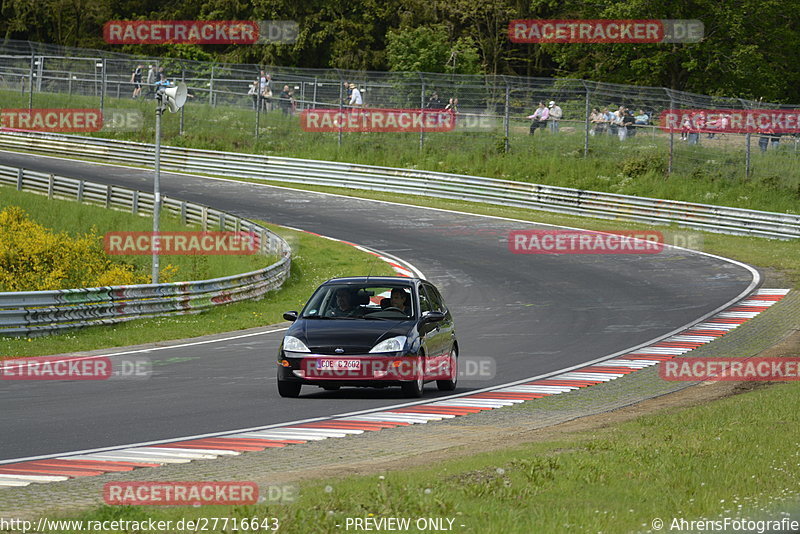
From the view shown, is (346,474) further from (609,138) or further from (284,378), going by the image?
(609,138)

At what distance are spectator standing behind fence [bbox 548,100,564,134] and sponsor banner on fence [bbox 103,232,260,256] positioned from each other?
1591cm

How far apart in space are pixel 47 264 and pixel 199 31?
4849 cm

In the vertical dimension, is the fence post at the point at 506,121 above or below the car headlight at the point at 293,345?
above

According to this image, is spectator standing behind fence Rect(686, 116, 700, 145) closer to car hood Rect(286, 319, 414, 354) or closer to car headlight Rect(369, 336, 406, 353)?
car hood Rect(286, 319, 414, 354)

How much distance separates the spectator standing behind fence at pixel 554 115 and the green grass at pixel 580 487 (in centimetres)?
3424

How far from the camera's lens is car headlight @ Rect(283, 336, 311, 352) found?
14.4 m

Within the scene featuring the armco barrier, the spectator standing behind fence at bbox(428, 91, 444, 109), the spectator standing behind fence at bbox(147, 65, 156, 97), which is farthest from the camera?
the spectator standing behind fence at bbox(147, 65, 156, 97)

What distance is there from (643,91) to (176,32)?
142 feet

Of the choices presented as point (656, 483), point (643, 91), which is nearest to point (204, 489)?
point (656, 483)

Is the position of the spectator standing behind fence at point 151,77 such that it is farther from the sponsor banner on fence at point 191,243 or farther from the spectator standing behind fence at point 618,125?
the spectator standing behind fence at point 618,125

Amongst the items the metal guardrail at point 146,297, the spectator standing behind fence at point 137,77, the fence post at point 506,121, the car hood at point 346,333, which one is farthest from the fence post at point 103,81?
the car hood at point 346,333

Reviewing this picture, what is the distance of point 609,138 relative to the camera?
45.2 metres

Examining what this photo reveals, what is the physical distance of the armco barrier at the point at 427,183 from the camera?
3853 centimetres

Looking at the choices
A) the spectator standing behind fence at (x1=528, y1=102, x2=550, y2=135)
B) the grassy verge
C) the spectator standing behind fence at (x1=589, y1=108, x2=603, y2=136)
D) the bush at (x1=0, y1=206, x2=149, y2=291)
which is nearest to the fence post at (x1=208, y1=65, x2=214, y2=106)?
the grassy verge
